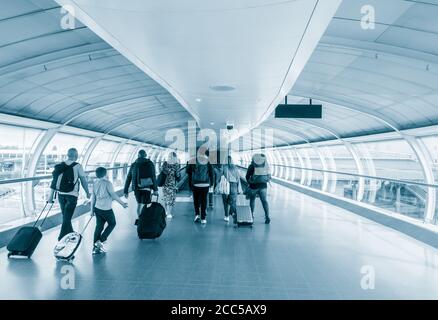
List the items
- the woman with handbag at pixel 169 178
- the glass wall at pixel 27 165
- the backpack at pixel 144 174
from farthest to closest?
the woman with handbag at pixel 169 178, the glass wall at pixel 27 165, the backpack at pixel 144 174

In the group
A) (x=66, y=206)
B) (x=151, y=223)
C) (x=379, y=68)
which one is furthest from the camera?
(x=379, y=68)

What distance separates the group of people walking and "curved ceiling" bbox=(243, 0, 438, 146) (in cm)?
271

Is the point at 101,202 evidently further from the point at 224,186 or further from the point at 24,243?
the point at 224,186

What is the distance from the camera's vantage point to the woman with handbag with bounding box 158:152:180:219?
827cm

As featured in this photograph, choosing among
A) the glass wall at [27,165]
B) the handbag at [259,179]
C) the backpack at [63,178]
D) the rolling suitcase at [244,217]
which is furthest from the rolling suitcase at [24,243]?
the handbag at [259,179]

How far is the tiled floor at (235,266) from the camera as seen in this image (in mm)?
3791

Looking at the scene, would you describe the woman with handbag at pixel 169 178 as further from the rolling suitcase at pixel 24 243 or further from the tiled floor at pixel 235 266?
the rolling suitcase at pixel 24 243

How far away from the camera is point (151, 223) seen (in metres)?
5.93

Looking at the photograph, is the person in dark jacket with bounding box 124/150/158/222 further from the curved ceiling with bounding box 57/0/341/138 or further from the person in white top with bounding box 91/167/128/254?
the curved ceiling with bounding box 57/0/341/138

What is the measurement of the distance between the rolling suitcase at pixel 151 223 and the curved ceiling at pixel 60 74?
311 cm

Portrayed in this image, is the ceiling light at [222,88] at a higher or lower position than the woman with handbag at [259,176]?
higher

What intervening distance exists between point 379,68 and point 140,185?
215 inches

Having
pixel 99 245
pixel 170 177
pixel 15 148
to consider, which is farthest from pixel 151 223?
pixel 15 148
